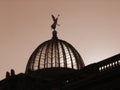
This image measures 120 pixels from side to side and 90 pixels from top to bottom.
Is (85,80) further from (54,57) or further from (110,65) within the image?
(54,57)

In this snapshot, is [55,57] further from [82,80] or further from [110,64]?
[110,64]

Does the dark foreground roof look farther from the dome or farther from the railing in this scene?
the dome

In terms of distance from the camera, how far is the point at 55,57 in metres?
28.9

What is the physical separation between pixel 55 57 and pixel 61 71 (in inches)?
66.8

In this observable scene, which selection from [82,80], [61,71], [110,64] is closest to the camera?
[110,64]

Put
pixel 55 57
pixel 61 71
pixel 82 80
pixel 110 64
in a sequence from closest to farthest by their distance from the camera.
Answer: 1. pixel 110 64
2. pixel 82 80
3. pixel 61 71
4. pixel 55 57

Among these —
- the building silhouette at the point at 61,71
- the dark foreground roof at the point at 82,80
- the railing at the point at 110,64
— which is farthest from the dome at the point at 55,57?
the railing at the point at 110,64

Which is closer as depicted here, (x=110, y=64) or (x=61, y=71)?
(x=110, y=64)

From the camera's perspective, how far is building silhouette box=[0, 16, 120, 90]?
18.9m

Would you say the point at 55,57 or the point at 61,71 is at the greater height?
the point at 55,57

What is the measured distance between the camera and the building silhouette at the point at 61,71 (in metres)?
18.9

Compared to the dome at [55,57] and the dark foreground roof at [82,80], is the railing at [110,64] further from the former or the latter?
the dome at [55,57]

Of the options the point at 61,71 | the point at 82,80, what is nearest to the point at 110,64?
the point at 82,80

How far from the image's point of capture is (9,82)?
23797mm
